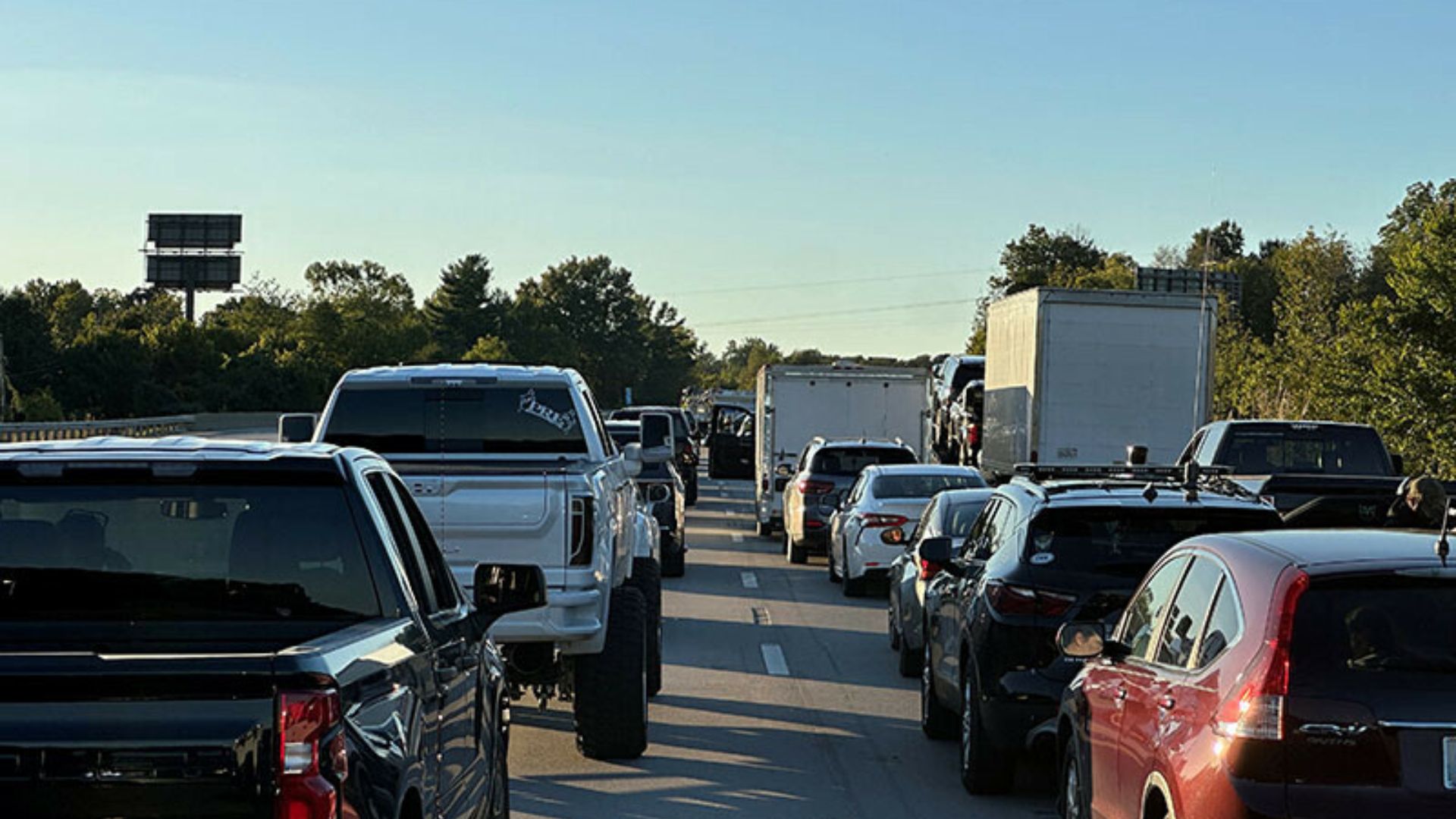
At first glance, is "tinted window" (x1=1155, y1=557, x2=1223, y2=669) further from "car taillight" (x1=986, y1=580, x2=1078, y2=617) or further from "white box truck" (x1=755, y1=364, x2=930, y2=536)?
"white box truck" (x1=755, y1=364, x2=930, y2=536)

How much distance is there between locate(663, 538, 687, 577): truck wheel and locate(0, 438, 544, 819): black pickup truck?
17.7m

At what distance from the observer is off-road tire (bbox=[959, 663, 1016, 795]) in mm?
10320

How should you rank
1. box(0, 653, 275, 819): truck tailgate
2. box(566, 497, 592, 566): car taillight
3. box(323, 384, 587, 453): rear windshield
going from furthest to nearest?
box(323, 384, 587, 453): rear windshield
box(566, 497, 592, 566): car taillight
box(0, 653, 275, 819): truck tailgate

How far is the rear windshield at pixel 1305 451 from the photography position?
63.0 feet

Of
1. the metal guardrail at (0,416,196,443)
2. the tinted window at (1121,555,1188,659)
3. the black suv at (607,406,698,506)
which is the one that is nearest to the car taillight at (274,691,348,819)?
the tinted window at (1121,555,1188,659)

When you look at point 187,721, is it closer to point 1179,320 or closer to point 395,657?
point 395,657

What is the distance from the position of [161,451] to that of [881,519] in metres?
16.4

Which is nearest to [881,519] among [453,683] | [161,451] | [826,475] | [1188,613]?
[826,475]

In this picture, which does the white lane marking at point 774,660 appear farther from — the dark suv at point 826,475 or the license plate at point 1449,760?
the license plate at point 1449,760

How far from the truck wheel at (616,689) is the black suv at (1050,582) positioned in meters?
1.92

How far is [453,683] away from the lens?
6316 millimetres

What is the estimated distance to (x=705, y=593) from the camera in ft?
76.0

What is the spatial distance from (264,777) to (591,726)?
23.5ft

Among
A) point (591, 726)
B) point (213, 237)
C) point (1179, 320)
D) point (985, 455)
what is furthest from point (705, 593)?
point (213, 237)
